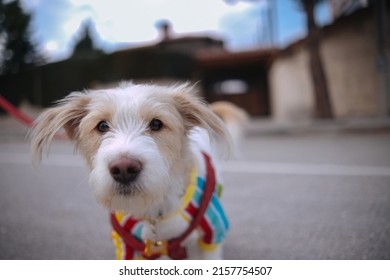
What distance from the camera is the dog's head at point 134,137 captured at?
1.12 meters

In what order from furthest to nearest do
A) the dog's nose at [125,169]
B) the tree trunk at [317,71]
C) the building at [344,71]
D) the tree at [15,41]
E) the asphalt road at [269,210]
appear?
the tree trunk at [317,71] < the building at [344,71] < the tree at [15,41] < the asphalt road at [269,210] < the dog's nose at [125,169]

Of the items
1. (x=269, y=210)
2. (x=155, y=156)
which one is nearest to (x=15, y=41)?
(x=155, y=156)

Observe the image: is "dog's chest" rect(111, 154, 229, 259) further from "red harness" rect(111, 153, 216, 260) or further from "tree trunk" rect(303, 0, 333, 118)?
"tree trunk" rect(303, 0, 333, 118)

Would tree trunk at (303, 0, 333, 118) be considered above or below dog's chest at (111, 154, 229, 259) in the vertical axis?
above

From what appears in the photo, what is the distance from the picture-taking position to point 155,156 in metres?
1.18

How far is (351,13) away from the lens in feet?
10.7

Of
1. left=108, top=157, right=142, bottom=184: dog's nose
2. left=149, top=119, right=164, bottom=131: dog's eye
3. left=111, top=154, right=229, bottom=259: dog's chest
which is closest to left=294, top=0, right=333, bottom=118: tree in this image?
left=111, top=154, right=229, bottom=259: dog's chest

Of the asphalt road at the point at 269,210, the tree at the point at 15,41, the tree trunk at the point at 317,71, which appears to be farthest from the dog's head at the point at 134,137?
the tree trunk at the point at 317,71

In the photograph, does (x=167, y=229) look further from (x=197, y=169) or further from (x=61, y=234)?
(x=61, y=234)

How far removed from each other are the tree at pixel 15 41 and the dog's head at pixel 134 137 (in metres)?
0.62

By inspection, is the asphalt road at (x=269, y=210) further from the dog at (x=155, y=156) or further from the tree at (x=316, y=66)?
the tree at (x=316, y=66)

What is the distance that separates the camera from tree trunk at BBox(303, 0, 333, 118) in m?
6.11

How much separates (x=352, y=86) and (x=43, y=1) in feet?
13.6
